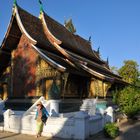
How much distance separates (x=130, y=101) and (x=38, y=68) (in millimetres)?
6855

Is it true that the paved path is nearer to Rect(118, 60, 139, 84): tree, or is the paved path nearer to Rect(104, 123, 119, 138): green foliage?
Rect(104, 123, 119, 138): green foliage

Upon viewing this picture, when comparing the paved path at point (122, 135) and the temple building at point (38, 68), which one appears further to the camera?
the temple building at point (38, 68)

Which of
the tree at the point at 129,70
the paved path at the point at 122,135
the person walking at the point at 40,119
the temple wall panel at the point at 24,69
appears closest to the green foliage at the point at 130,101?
the paved path at the point at 122,135

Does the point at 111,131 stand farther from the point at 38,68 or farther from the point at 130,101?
the point at 38,68

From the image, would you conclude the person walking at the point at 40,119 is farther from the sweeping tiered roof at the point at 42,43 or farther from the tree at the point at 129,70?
the tree at the point at 129,70

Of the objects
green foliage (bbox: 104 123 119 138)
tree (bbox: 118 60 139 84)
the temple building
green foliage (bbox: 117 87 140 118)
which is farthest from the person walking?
tree (bbox: 118 60 139 84)

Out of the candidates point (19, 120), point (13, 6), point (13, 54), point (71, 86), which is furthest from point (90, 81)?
point (19, 120)

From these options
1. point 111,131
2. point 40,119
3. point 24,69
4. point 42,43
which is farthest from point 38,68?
point 111,131

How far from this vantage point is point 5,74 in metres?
22.7

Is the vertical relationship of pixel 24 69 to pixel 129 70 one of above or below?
below

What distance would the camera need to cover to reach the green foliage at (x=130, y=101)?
16.7 metres

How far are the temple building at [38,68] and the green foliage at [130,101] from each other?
8.53ft

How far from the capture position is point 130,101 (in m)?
17.1

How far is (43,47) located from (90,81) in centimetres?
465
